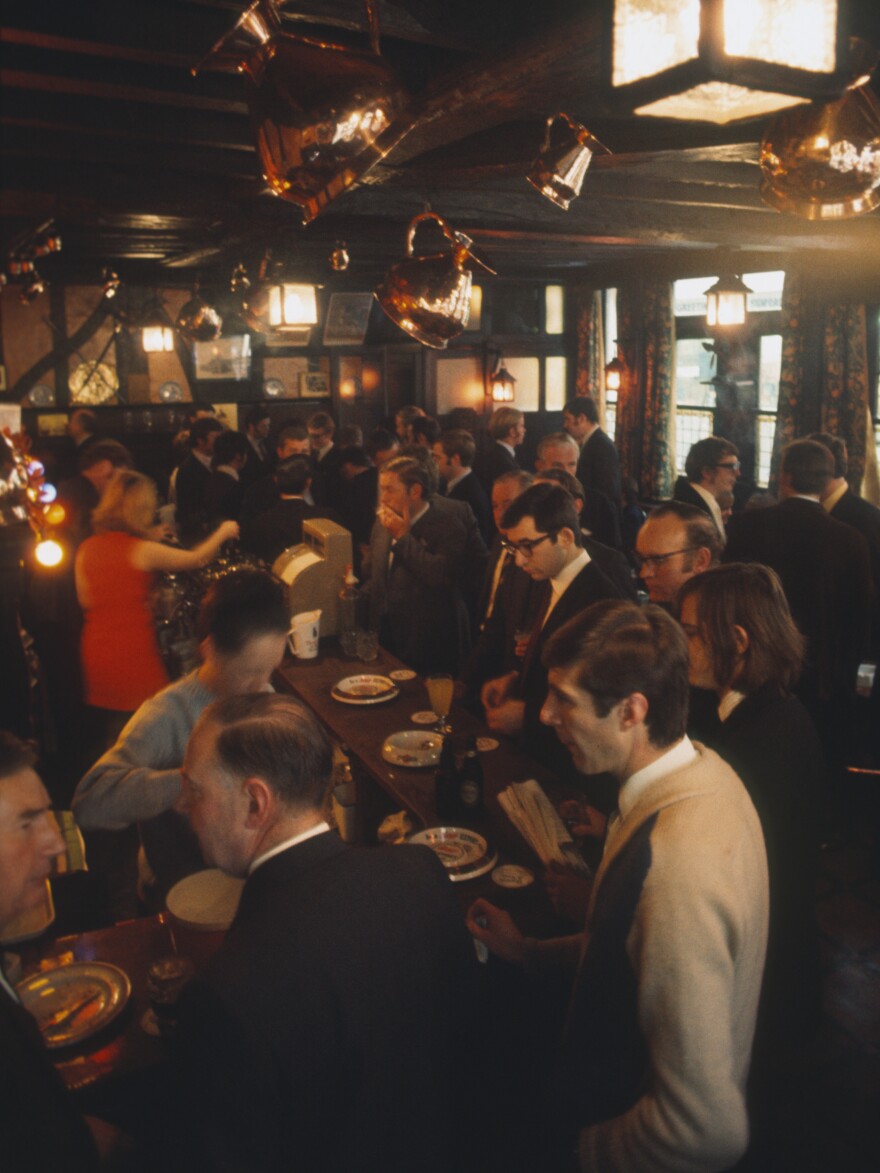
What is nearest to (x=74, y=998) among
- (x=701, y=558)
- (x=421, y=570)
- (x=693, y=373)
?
(x=701, y=558)

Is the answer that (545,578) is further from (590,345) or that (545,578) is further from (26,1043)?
(590,345)

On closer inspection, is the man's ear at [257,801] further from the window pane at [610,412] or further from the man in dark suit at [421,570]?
the window pane at [610,412]

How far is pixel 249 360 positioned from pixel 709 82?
1137cm

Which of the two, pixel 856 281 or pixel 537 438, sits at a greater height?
pixel 856 281

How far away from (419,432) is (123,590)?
3.79 meters

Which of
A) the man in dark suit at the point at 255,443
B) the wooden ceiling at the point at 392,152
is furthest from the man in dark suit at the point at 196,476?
the wooden ceiling at the point at 392,152

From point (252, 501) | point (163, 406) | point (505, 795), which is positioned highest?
point (163, 406)

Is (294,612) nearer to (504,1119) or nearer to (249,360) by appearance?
(504,1119)

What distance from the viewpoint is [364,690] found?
3.95 m

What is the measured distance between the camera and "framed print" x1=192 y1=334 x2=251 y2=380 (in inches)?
475

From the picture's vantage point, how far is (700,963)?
1.58 metres

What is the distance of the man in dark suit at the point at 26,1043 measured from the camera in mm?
1483

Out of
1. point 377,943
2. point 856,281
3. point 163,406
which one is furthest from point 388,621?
point 163,406

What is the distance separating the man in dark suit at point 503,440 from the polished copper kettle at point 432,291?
14.3 feet
